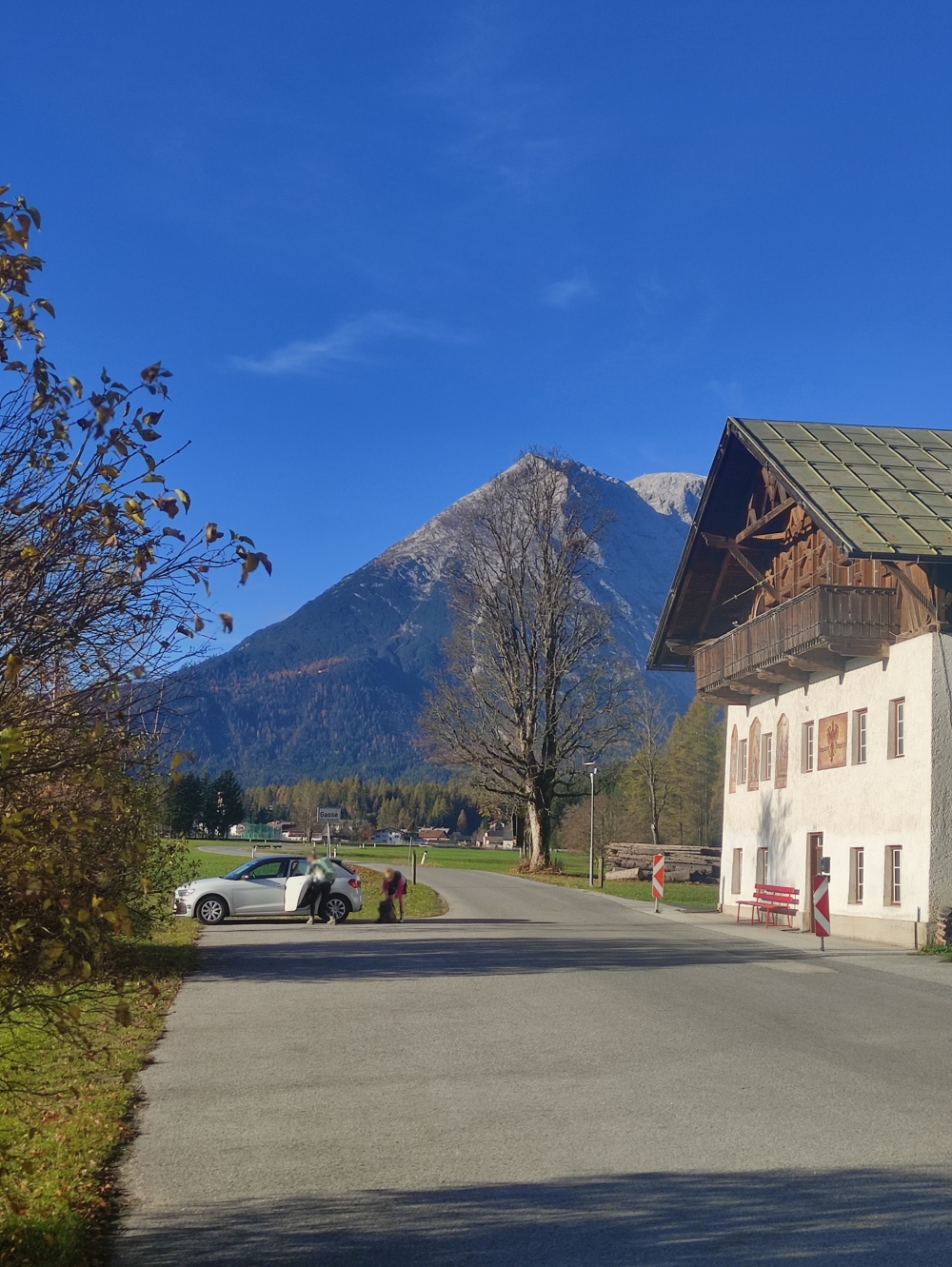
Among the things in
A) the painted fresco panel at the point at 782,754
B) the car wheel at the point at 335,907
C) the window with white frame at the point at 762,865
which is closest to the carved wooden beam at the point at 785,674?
the painted fresco panel at the point at 782,754

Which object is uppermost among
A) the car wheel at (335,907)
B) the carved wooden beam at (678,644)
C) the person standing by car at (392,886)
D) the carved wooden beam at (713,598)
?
the carved wooden beam at (713,598)

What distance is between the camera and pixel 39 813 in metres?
5.10

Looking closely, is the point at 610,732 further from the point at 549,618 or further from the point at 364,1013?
the point at 364,1013

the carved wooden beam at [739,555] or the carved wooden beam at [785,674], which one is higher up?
the carved wooden beam at [739,555]

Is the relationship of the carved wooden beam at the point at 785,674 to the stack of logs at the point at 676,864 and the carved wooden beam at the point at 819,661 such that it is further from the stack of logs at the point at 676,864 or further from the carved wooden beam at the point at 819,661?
the stack of logs at the point at 676,864

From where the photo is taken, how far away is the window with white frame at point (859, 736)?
27.0 metres

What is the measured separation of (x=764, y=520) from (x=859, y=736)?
6.11 m

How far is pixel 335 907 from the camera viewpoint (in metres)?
28.2

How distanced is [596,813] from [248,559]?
91.9m

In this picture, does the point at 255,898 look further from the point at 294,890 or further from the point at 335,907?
the point at 335,907

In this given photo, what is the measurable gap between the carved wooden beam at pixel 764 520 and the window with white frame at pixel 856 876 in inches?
303

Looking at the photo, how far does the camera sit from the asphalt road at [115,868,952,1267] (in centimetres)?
568

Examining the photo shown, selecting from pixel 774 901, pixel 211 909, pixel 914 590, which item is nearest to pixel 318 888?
pixel 211 909

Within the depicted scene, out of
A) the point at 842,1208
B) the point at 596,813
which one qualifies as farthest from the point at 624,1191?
the point at 596,813
